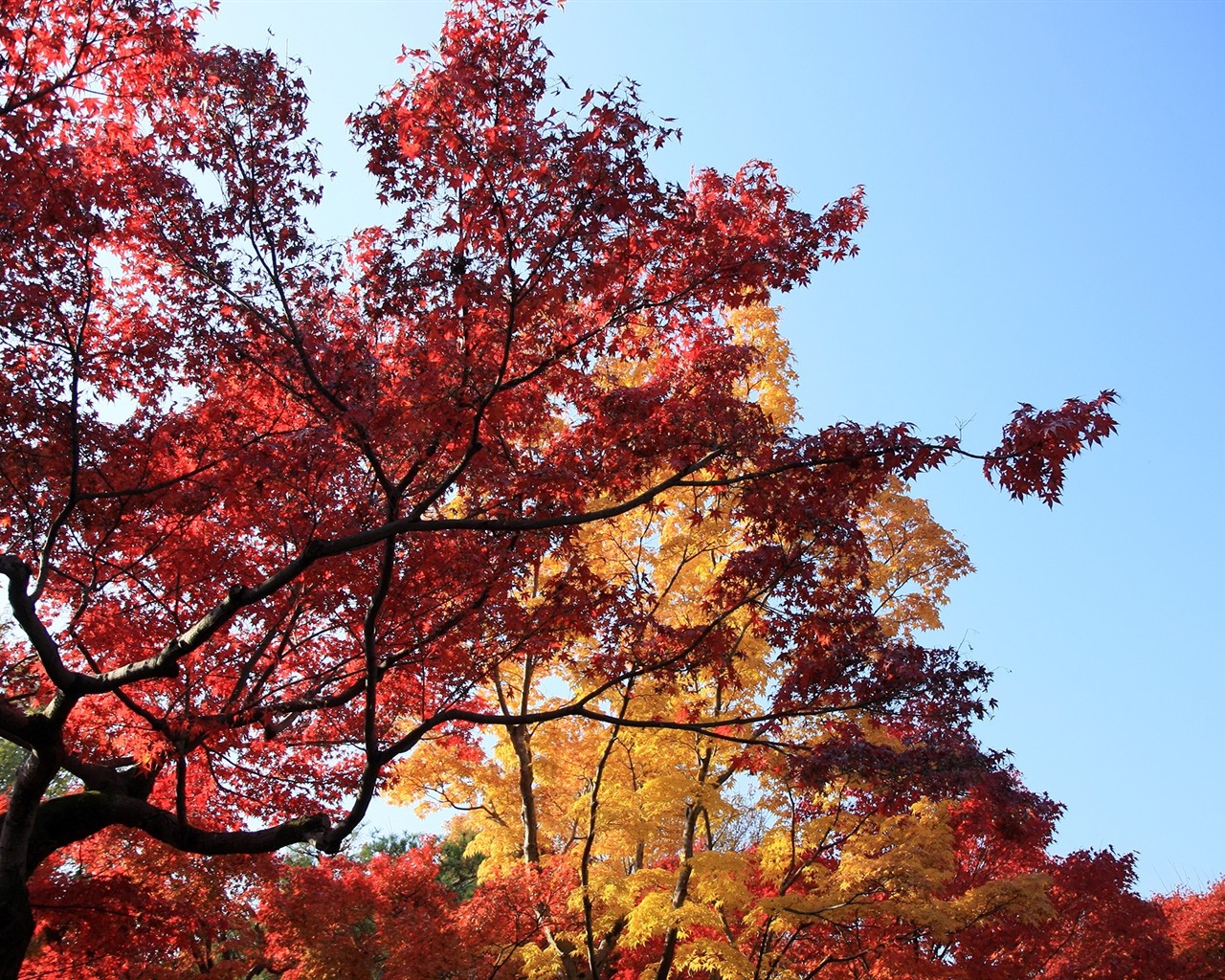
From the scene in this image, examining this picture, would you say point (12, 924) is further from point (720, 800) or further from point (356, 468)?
point (720, 800)

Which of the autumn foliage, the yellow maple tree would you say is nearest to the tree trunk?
the autumn foliage

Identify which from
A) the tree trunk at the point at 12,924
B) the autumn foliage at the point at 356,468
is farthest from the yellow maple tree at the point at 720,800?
the tree trunk at the point at 12,924

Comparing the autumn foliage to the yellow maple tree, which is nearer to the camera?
the autumn foliage

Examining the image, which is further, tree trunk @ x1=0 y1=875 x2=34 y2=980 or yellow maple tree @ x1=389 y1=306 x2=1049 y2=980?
yellow maple tree @ x1=389 y1=306 x2=1049 y2=980

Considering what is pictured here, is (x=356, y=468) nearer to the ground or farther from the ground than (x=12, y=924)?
farther from the ground

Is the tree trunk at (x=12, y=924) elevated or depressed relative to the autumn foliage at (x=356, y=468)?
depressed

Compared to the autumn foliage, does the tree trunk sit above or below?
below

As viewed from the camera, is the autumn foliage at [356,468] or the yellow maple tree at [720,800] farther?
the yellow maple tree at [720,800]

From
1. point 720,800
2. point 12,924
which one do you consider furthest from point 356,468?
point 720,800

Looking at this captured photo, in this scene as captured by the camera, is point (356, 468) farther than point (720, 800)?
No

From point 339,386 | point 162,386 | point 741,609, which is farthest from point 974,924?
point 162,386

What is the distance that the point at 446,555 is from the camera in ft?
28.1

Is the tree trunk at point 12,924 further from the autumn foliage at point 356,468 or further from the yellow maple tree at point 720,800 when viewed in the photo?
the yellow maple tree at point 720,800

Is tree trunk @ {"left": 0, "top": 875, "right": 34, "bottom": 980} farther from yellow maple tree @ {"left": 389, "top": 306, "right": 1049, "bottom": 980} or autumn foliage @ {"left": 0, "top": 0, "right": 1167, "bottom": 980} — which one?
yellow maple tree @ {"left": 389, "top": 306, "right": 1049, "bottom": 980}
